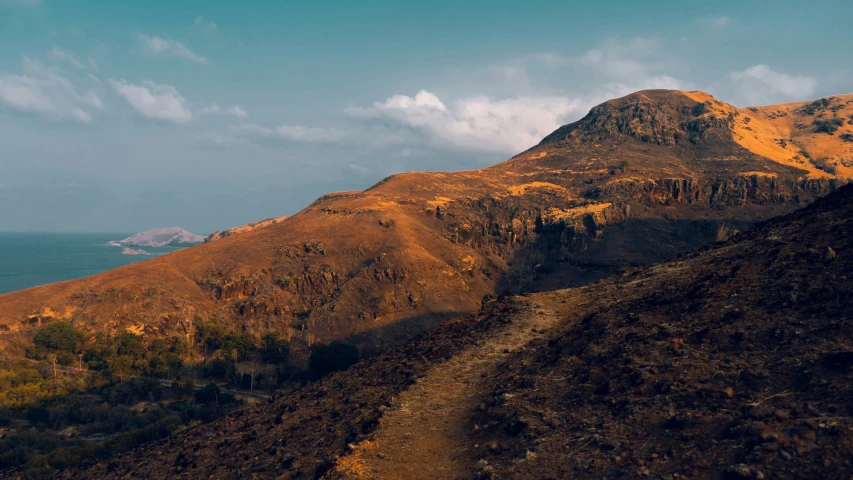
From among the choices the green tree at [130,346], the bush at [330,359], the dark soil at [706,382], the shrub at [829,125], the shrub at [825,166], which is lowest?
the bush at [330,359]

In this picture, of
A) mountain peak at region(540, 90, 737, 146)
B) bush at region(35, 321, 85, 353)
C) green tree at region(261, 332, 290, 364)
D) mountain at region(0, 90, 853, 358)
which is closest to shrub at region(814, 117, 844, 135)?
mountain at region(0, 90, 853, 358)

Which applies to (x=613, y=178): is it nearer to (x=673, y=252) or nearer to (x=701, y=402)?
→ (x=673, y=252)

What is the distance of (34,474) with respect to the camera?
3016 cm

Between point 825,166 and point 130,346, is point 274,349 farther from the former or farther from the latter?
point 825,166

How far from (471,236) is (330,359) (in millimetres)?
55736

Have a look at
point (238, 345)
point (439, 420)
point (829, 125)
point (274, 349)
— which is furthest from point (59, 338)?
point (829, 125)

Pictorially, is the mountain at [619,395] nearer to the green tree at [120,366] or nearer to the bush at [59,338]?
the green tree at [120,366]

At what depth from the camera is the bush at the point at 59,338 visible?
72.4 m

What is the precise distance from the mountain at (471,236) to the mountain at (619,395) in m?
58.1

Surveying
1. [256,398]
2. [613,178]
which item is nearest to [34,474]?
[256,398]

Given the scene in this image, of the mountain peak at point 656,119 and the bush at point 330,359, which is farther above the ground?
the mountain peak at point 656,119

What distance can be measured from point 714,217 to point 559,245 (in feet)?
133

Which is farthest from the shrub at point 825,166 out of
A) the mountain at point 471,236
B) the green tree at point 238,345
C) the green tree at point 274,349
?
the green tree at point 238,345

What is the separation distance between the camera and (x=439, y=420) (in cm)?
1933
